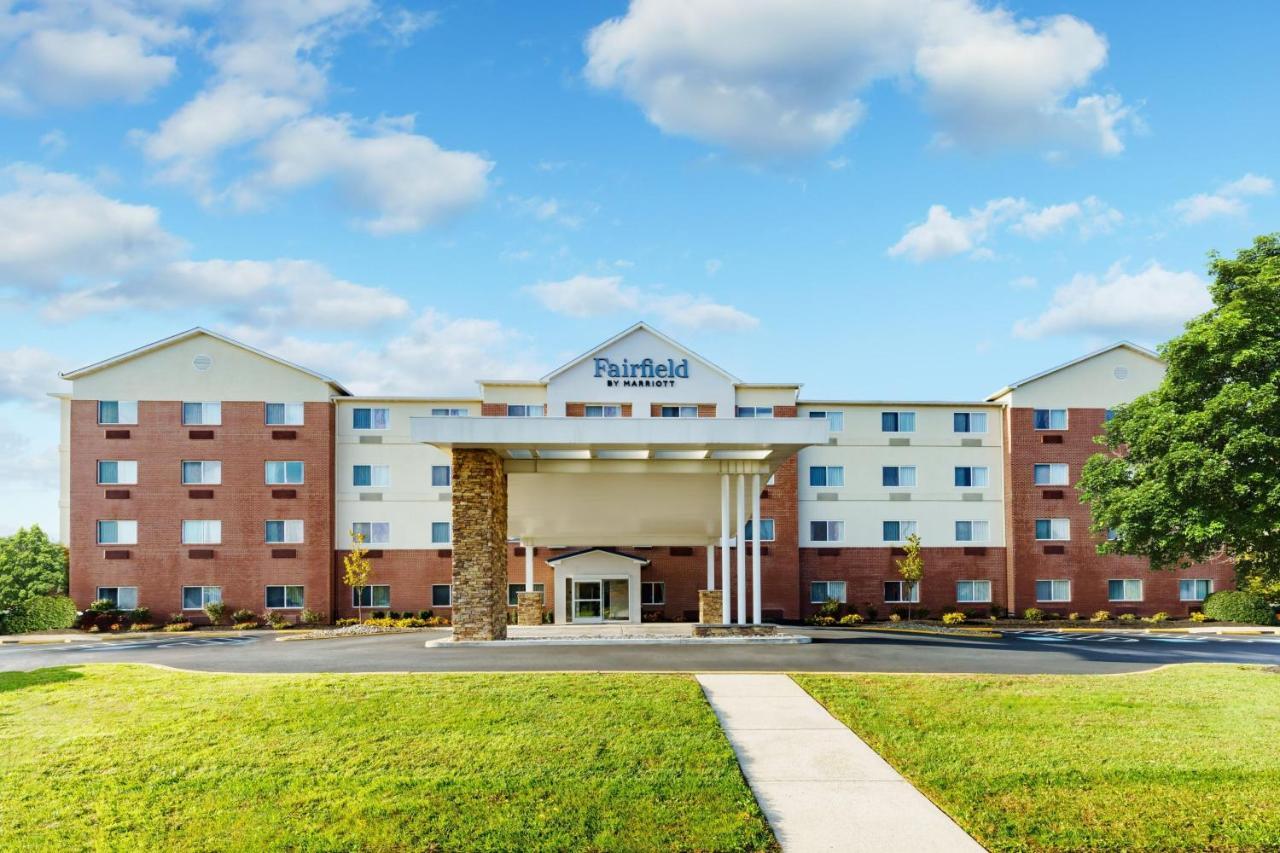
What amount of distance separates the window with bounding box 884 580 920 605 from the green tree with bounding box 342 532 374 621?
2147cm

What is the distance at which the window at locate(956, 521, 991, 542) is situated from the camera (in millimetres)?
40625

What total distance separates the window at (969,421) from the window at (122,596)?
34358mm

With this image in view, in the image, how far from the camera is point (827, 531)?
132 ft

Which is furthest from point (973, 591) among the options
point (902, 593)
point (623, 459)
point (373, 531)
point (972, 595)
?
point (373, 531)

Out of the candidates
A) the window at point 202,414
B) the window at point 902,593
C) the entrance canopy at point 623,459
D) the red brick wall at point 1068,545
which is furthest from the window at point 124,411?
the red brick wall at point 1068,545

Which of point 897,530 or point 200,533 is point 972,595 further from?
point 200,533

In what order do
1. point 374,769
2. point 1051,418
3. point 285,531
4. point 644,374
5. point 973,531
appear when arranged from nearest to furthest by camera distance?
point 374,769 < point 644,374 < point 285,531 < point 1051,418 < point 973,531

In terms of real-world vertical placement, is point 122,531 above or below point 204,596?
above

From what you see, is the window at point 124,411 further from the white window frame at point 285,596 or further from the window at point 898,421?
the window at point 898,421

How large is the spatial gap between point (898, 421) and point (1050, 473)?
671 centimetres

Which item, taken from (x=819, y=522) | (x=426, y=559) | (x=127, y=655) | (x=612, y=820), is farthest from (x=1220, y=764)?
→ (x=426, y=559)

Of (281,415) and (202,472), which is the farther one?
(281,415)

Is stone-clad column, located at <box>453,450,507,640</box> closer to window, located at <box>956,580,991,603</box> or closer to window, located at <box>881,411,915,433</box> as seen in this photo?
window, located at <box>881,411,915,433</box>

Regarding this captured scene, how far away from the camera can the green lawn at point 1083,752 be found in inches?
306
